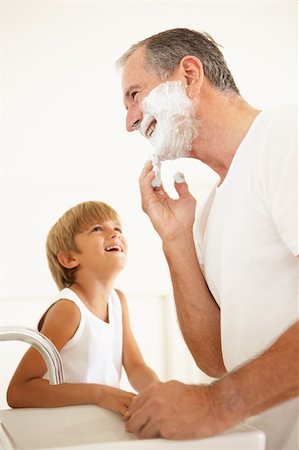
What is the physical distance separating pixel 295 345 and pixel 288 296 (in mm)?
140

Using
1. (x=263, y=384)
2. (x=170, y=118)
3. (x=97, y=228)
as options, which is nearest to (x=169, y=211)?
(x=170, y=118)

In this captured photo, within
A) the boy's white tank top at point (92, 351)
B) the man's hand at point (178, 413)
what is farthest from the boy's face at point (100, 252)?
the man's hand at point (178, 413)

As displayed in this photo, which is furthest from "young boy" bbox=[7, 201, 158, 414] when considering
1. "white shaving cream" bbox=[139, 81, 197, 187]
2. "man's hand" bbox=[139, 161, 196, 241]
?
"white shaving cream" bbox=[139, 81, 197, 187]

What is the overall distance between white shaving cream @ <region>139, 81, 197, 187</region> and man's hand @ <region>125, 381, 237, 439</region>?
44 centimetres

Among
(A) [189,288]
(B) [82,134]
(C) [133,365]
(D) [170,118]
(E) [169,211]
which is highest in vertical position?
(B) [82,134]

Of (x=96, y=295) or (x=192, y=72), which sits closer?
(x=192, y=72)

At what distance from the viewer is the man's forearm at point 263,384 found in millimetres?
Answer: 568

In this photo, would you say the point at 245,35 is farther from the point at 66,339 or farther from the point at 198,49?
the point at 66,339

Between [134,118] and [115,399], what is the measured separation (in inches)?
17.2

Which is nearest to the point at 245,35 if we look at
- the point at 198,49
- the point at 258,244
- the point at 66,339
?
the point at 198,49

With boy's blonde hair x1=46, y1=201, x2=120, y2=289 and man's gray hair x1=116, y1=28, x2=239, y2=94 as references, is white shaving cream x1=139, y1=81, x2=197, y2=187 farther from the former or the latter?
boy's blonde hair x1=46, y1=201, x2=120, y2=289

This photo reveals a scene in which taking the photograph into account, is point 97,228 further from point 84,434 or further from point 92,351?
point 84,434

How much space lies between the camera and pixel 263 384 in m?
0.57

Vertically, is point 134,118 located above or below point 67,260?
above
